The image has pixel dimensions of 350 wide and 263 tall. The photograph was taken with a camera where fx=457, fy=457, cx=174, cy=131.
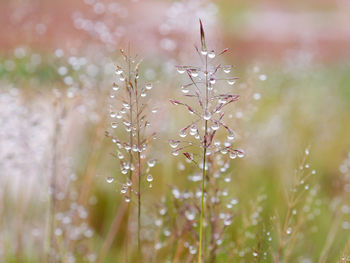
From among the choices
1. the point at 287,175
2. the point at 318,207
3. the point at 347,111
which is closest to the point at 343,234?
the point at 318,207

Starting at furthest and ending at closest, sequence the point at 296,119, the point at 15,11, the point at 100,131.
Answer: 1. the point at 296,119
2. the point at 15,11
3. the point at 100,131

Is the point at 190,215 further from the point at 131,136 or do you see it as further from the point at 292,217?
the point at 131,136

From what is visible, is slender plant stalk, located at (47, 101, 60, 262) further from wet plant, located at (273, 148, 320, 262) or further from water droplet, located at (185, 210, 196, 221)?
wet plant, located at (273, 148, 320, 262)

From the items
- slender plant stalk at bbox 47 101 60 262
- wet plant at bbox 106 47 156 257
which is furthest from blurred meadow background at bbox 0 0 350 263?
wet plant at bbox 106 47 156 257

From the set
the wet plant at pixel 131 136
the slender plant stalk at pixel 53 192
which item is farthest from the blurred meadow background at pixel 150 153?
the wet plant at pixel 131 136

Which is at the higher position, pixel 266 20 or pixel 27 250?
pixel 266 20

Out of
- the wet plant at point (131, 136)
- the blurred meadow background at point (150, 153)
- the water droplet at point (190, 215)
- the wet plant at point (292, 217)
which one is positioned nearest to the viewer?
the wet plant at point (131, 136)

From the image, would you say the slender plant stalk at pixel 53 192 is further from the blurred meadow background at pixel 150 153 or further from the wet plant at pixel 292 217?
the wet plant at pixel 292 217

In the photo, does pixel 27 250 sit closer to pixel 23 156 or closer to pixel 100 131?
pixel 23 156
